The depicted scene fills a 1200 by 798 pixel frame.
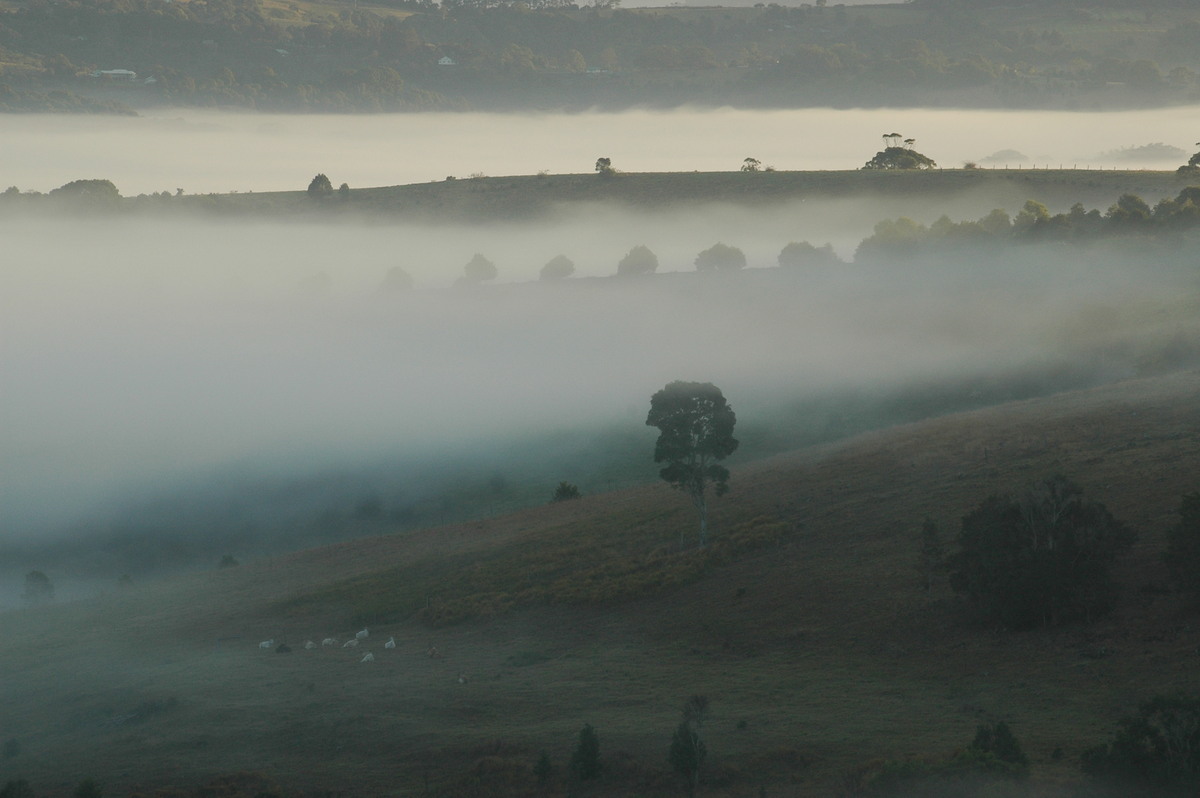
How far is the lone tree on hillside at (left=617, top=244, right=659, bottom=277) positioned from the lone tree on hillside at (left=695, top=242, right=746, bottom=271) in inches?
350

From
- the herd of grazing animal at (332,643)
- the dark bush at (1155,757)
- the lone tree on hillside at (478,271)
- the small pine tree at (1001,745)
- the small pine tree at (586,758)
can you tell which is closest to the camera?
the dark bush at (1155,757)

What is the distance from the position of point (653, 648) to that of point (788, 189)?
146 m

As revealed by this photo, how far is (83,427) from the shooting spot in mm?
133500

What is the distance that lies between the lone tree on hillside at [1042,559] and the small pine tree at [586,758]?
15.9 meters

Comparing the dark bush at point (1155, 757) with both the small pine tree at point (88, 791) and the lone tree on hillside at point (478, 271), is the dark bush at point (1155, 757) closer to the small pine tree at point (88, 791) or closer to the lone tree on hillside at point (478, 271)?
the small pine tree at point (88, 791)

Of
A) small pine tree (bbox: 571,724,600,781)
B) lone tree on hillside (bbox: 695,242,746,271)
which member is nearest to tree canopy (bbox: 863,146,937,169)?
lone tree on hillside (bbox: 695,242,746,271)

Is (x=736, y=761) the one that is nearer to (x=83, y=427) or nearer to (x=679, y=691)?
(x=679, y=691)

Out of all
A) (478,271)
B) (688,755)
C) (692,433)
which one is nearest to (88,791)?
(688,755)

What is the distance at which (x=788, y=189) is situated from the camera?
7215 inches

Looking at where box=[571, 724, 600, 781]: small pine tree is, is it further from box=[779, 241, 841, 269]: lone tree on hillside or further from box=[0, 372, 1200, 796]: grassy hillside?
box=[779, 241, 841, 269]: lone tree on hillside

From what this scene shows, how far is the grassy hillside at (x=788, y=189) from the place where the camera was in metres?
160

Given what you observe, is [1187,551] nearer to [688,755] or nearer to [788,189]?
[688,755]

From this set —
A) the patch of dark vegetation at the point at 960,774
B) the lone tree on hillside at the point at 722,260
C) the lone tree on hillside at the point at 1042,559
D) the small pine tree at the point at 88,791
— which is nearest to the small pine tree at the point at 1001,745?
the patch of dark vegetation at the point at 960,774

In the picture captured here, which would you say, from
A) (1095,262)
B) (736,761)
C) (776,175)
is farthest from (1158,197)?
(736,761)
